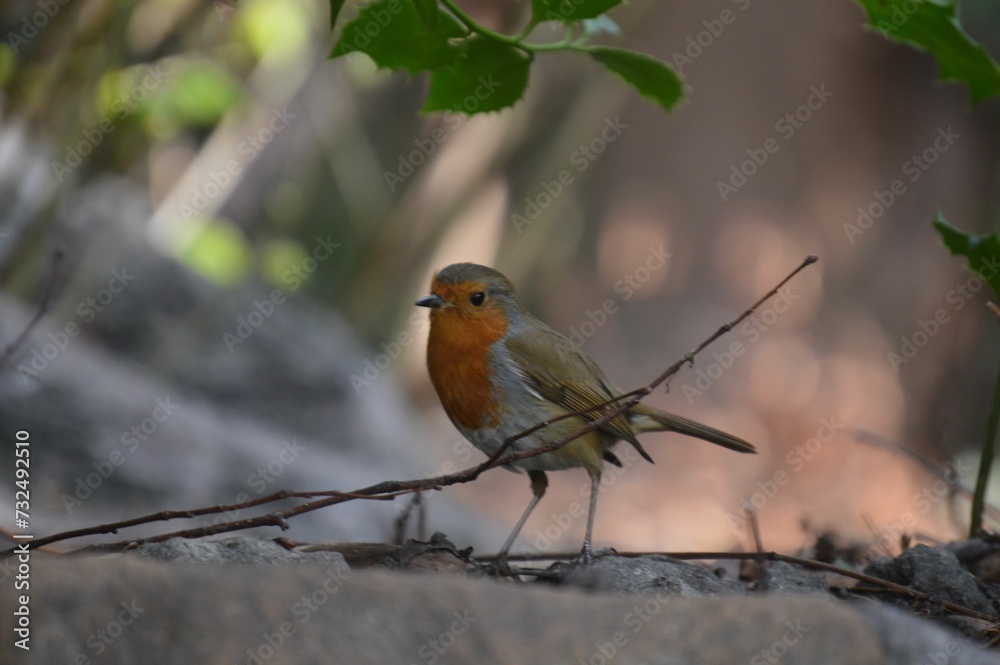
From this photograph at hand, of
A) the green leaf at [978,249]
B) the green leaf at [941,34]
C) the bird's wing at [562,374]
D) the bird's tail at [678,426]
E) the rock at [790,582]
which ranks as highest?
the green leaf at [941,34]

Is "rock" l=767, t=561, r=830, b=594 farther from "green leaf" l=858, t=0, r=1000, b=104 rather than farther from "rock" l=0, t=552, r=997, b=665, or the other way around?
"green leaf" l=858, t=0, r=1000, b=104

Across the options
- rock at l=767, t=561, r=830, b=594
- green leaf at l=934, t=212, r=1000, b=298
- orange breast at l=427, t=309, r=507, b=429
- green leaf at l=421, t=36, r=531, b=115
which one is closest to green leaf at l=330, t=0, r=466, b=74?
green leaf at l=421, t=36, r=531, b=115

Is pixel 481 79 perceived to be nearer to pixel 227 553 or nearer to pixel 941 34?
pixel 941 34

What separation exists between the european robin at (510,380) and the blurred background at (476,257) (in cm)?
95

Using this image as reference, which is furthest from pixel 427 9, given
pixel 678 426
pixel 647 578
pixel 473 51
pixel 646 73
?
pixel 678 426

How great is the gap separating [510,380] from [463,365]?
0.17 meters

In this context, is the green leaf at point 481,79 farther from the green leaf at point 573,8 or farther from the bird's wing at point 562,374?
the bird's wing at point 562,374

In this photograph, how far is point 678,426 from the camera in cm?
404

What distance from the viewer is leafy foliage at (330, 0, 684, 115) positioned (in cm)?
244

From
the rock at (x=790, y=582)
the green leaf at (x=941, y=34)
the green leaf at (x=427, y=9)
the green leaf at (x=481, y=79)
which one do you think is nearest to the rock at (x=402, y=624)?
the rock at (x=790, y=582)

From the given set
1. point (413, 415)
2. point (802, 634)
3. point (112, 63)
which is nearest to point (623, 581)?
point (802, 634)

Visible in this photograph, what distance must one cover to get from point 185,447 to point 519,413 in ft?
9.75

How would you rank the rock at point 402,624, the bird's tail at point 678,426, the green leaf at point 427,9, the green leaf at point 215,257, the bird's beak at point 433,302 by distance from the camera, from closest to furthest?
the rock at point 402,624
the green leaf at point 427,9
the bird's beak at point 433,302
the bird's tail at point 678,426
the green leaf at point 215,257

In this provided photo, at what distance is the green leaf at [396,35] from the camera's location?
2465mm
